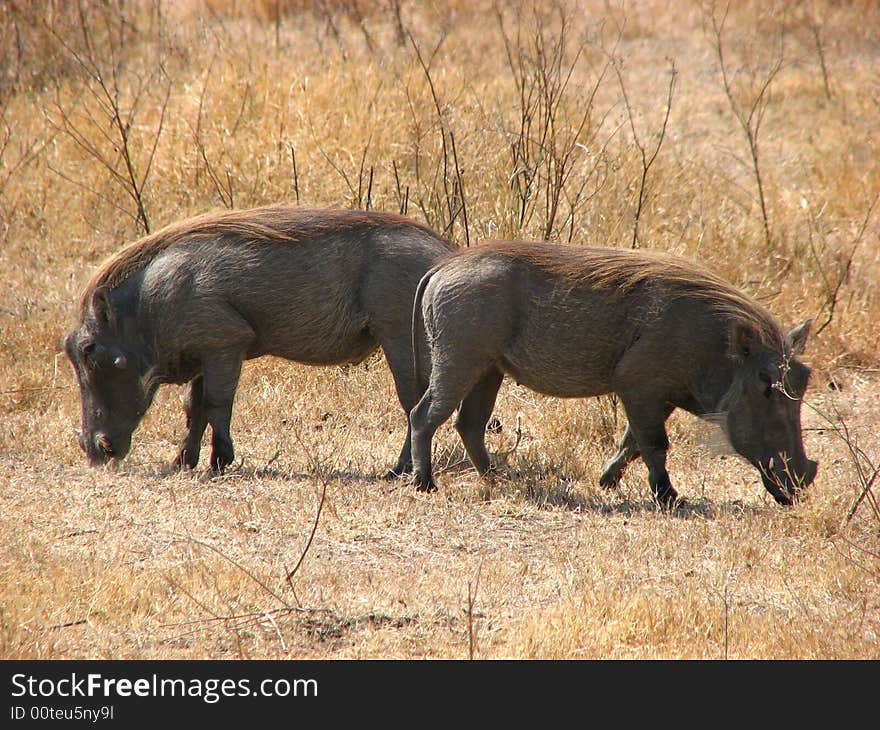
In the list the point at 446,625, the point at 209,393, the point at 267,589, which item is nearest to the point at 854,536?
the point at 446,625

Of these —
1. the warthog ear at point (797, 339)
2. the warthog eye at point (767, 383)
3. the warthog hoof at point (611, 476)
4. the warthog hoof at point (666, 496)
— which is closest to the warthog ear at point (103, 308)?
the warthog hoof at point (611, 476)

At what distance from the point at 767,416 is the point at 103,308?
333 centimetres

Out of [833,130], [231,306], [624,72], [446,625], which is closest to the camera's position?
[446,625]

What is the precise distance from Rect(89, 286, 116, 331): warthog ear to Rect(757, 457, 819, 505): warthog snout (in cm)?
328

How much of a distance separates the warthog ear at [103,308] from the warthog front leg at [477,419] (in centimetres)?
183

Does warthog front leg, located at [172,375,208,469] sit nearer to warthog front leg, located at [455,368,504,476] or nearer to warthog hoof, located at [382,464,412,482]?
warthog hoof, located at [382,464,412,482]

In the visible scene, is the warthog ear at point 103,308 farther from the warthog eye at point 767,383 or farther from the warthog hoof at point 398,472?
the warthog eye at point 767,383

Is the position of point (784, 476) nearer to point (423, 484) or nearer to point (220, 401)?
point (423, 484)

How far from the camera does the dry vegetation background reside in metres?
4.77

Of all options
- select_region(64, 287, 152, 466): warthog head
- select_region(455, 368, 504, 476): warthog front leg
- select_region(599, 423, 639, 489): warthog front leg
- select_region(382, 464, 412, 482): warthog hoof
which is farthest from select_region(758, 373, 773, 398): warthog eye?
select_region(64, 287, 152, 466): warthog head

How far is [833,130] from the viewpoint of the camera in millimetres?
12172

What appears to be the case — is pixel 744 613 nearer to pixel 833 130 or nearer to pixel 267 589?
pixel 267 589

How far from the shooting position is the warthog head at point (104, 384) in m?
6.73

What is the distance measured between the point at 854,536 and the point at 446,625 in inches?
79.5
